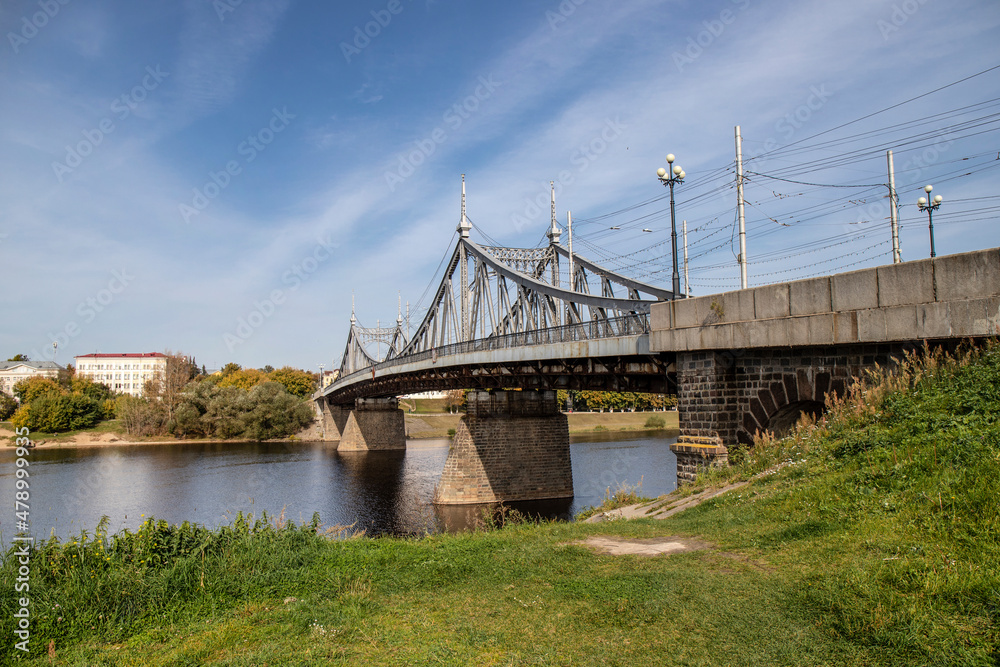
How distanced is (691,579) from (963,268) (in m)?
5.96

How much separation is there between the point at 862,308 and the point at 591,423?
61.4 metres

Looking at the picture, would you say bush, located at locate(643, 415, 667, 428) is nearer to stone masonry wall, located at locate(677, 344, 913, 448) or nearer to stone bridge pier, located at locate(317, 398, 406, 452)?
stone bridge pier, located at locate(317, 398, 406, 452)

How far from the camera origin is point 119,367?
11575 cm

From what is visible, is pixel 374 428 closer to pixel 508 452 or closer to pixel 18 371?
pixel 508 452

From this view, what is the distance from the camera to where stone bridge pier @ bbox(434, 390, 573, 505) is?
1110 inches

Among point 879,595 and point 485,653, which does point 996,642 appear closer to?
point 879,595

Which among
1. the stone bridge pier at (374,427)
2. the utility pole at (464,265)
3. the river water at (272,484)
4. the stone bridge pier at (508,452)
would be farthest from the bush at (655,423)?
the stone bridge pier at (508,452)

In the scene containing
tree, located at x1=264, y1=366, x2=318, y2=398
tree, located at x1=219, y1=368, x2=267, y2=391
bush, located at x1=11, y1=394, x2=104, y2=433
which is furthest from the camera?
tree, located at x1=264, y1=366, x2=318, y2=398

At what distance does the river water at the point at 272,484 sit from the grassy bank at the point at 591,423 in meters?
10.6

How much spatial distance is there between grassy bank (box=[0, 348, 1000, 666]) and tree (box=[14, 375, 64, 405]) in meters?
70.7

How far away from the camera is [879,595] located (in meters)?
4.44

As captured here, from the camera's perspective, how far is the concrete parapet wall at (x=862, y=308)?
8.11 m

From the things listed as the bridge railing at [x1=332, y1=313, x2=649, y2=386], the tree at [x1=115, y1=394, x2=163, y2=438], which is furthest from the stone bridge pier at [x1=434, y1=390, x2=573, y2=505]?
the tree at [x1=115, y1=394, x2=163, y2=438]

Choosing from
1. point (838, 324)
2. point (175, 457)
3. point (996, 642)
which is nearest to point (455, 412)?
point (175, 457)
